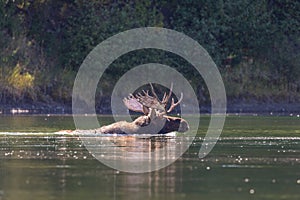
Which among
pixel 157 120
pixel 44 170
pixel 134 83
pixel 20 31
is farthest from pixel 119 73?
pixel 44 170

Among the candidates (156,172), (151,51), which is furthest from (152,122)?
(151,51)

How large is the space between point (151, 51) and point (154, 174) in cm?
2692

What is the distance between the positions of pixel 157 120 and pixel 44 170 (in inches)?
381

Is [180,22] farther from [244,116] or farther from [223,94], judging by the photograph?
[244,116]

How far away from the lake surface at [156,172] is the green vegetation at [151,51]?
15241 millimetres

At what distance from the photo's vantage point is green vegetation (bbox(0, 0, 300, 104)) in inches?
1791

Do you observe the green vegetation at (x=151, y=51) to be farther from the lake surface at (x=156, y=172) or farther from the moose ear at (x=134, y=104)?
the lake surface at (x=156, y=172)

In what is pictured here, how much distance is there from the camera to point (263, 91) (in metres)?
48.0

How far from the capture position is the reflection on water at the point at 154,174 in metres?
17.3

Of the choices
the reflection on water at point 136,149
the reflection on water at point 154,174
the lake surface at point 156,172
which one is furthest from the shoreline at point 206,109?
the reflection on water at point 154,174

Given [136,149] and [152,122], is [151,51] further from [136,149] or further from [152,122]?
[136,149]

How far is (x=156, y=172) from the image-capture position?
66.3ft

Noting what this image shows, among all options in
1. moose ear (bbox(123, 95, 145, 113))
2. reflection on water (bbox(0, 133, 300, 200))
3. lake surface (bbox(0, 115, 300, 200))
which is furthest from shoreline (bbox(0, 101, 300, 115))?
reflection on water (bbox(0, 133, 300, 200))

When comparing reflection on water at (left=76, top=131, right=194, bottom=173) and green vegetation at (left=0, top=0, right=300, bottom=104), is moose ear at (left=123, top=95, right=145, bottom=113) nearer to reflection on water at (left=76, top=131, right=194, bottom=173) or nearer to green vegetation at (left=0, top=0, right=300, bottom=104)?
reflection on water at (left=76, top=131, right=194, bottom=173)
